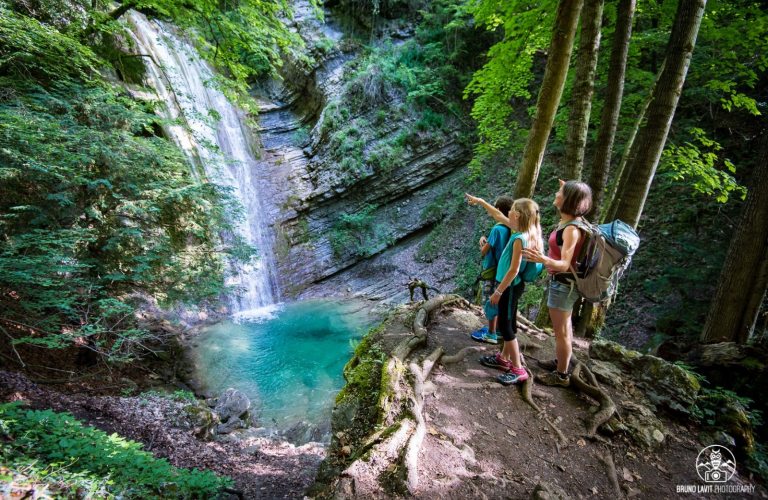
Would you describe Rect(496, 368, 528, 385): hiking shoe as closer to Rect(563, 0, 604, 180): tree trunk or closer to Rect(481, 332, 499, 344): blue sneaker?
Rect(481, 332, 499, 344): blue sneaker

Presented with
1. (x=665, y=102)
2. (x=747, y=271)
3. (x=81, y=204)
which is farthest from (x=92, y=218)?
(x=747, y=271)

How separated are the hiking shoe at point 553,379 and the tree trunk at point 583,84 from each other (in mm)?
2857

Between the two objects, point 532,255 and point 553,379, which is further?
point 553,379

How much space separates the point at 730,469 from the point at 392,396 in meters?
2.61

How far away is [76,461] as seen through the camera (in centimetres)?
201

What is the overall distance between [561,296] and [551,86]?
2.92 m

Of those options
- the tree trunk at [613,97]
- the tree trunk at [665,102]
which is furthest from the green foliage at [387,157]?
the tree trunk at [665,102]

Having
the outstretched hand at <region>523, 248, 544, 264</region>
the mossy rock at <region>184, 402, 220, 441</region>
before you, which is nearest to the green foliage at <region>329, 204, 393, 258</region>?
the mossy rock at <region>184, 402, 220, 441</region>

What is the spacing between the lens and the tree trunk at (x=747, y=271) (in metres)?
4.00

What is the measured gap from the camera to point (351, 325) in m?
9.80

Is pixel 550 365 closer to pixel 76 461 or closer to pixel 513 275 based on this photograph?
pixel 513 275

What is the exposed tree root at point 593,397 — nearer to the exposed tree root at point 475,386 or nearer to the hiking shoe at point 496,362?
the hiking shoe at point 496,362

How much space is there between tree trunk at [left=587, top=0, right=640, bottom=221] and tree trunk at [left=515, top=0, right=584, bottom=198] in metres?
1.26

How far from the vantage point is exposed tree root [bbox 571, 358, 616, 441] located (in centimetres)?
259
